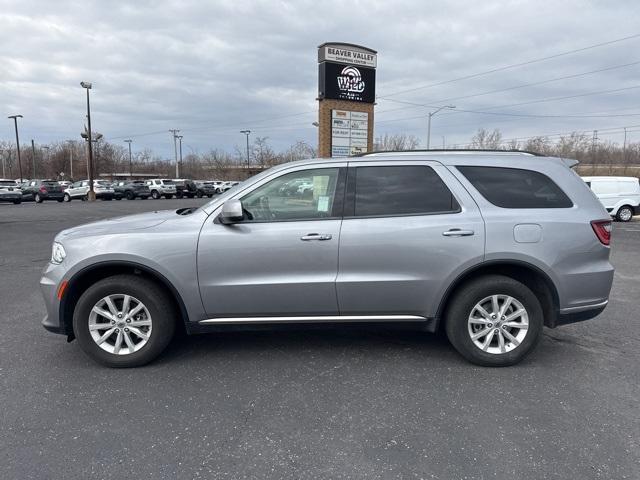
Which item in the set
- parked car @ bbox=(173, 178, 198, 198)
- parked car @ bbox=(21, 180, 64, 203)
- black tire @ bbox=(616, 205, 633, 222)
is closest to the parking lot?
black tire @ bbox=(616, 205, 633, 222)

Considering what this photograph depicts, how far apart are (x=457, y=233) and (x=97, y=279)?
3.07 metres

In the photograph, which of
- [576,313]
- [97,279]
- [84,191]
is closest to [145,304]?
[97,279]

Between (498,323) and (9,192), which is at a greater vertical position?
(9,192)

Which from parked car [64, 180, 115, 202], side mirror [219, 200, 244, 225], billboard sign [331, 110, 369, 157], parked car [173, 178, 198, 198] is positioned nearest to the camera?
side mirror [219, 200, 244, 225]

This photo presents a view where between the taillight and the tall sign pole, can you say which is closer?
the taillight

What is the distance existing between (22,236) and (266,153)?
54162 mm

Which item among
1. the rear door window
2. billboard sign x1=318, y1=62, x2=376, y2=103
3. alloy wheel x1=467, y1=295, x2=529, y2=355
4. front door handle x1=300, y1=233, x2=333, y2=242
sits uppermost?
billboard sign x1=318, y1=62, x2=376, y2=103

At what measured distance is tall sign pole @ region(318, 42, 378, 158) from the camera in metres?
13.2

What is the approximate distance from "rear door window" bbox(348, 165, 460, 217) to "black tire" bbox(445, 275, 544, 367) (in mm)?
683

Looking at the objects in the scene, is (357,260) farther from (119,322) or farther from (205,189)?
(205,189)

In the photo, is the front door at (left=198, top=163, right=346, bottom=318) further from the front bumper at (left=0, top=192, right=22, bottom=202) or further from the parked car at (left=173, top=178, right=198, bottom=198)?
the parked car at (left=173, top=178, right=198, bottom=198)

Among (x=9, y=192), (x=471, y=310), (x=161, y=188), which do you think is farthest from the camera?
(x=161, y=188)

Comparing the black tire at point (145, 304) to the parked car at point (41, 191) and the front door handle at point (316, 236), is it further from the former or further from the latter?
the parked car at point (41, 191)

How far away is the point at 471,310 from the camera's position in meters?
3.82
